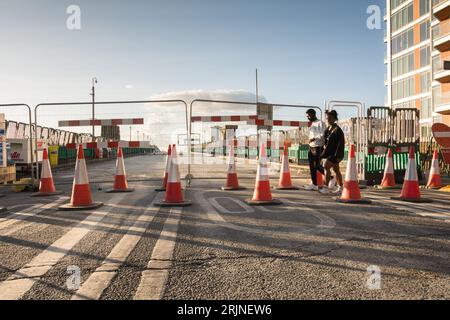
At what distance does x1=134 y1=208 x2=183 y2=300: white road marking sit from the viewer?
283cm

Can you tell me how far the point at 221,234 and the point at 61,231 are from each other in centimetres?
208

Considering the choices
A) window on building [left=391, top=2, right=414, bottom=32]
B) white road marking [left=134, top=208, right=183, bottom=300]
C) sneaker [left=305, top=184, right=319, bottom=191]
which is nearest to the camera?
white road marking [left=134, top=208, right=183, bottom=300]

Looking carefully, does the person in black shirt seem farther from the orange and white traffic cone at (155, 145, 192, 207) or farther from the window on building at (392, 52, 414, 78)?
the window on building at (392, 52, 414, 78)

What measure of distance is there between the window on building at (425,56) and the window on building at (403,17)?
5.12 meters

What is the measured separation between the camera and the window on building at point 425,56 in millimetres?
49931

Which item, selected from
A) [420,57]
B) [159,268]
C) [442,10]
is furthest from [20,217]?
[420,57]

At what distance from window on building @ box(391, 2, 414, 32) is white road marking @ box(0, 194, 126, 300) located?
5781cm

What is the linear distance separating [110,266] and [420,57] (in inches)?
2213

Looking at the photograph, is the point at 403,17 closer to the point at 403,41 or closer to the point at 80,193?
the point at 403,41

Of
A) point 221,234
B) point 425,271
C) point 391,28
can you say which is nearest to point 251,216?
point 221,234

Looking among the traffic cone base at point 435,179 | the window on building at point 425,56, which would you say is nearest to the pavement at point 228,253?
the traffic cone base at point 435,179

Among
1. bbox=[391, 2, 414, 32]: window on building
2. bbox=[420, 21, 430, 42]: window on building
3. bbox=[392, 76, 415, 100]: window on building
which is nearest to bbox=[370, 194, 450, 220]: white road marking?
bbox=[420, 21, 430, 42]: window on building

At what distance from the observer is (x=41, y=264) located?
3676 mm

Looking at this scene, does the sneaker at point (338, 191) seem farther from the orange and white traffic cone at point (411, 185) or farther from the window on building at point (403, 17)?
the window on building at point (403, 17)
